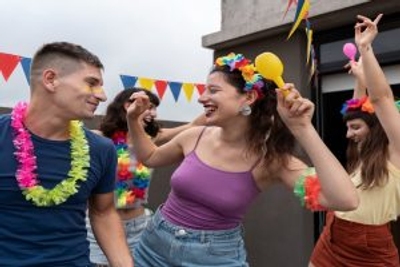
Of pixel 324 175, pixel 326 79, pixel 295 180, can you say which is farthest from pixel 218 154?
pixel 326 79

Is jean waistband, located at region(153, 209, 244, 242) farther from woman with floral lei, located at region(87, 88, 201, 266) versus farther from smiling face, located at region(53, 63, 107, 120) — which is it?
woman with floral lei, located at region(87, 88, 201, 266)

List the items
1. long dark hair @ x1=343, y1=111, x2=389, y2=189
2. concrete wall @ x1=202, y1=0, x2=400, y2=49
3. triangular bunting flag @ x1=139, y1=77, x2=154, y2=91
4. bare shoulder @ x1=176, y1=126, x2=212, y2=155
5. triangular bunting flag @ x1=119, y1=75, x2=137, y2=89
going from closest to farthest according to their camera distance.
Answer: bare shoulder @ x1=176, y1=126, x2=212, y2=155, long dark hair @ x1=343, y1=111, x2=389, y2=189, concrete wall @ x1=202, y1=0, x2=400, y2=49, triangular bunting flag @ x1=119, y1=75, x2=137, y2=89, triangular bunting flag @ x1=139, y1=77, x2=154, y2=91

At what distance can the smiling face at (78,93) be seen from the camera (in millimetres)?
2152

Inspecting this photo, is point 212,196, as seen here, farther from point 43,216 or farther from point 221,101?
point 43,216

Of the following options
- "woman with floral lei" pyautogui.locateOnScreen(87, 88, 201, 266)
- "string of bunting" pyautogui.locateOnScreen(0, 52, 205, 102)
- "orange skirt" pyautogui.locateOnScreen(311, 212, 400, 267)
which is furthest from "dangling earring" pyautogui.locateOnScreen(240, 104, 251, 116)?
"string of bunting" pyautogui.locateOnScreen(0, 52, 205, 102)

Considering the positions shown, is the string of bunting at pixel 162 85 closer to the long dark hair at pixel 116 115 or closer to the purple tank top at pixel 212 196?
the long dark hair at pixel 116 115

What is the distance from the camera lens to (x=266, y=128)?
2.65m

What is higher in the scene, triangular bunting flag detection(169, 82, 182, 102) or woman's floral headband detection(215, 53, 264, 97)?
triangular bunting flag detection(169, 82, 182, 102)

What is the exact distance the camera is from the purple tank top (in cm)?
244

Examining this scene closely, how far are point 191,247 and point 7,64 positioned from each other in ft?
13.2

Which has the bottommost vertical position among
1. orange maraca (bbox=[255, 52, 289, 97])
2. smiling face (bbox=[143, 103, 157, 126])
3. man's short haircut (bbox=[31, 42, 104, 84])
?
smiling face (bbox=[143, 103, 157, 126])

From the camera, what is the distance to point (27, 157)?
80.4 inches

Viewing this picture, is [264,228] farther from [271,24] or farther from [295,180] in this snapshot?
[295,180]

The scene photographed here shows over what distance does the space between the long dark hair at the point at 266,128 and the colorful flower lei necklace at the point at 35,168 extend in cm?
88
